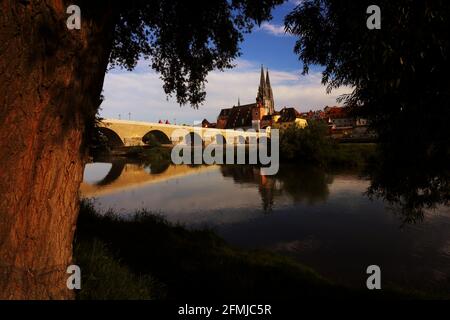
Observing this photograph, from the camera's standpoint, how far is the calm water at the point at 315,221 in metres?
9.52

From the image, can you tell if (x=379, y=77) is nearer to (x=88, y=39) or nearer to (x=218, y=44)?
(x=88, y=39)

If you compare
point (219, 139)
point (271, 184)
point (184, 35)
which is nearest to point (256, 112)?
point (219, 139)

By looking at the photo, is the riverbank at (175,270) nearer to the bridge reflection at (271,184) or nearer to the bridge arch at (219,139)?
the bridge reflection at (271,184)

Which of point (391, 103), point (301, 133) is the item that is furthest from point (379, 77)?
point (301, 133)

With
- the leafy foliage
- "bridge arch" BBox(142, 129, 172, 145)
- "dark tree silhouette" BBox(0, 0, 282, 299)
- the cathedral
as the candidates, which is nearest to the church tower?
the cathedral

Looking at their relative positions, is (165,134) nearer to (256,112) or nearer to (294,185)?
(294,185)

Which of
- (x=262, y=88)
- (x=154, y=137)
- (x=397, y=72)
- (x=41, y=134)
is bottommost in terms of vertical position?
(x=41, y=134)

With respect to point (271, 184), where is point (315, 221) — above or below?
below

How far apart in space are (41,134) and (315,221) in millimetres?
13193

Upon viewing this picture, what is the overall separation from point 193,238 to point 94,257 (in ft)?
16.9

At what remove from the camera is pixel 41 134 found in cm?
240

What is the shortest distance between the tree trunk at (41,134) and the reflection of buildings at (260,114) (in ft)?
302

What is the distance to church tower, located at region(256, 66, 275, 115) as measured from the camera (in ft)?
347

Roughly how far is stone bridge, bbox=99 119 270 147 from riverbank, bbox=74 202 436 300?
32.4 metres
